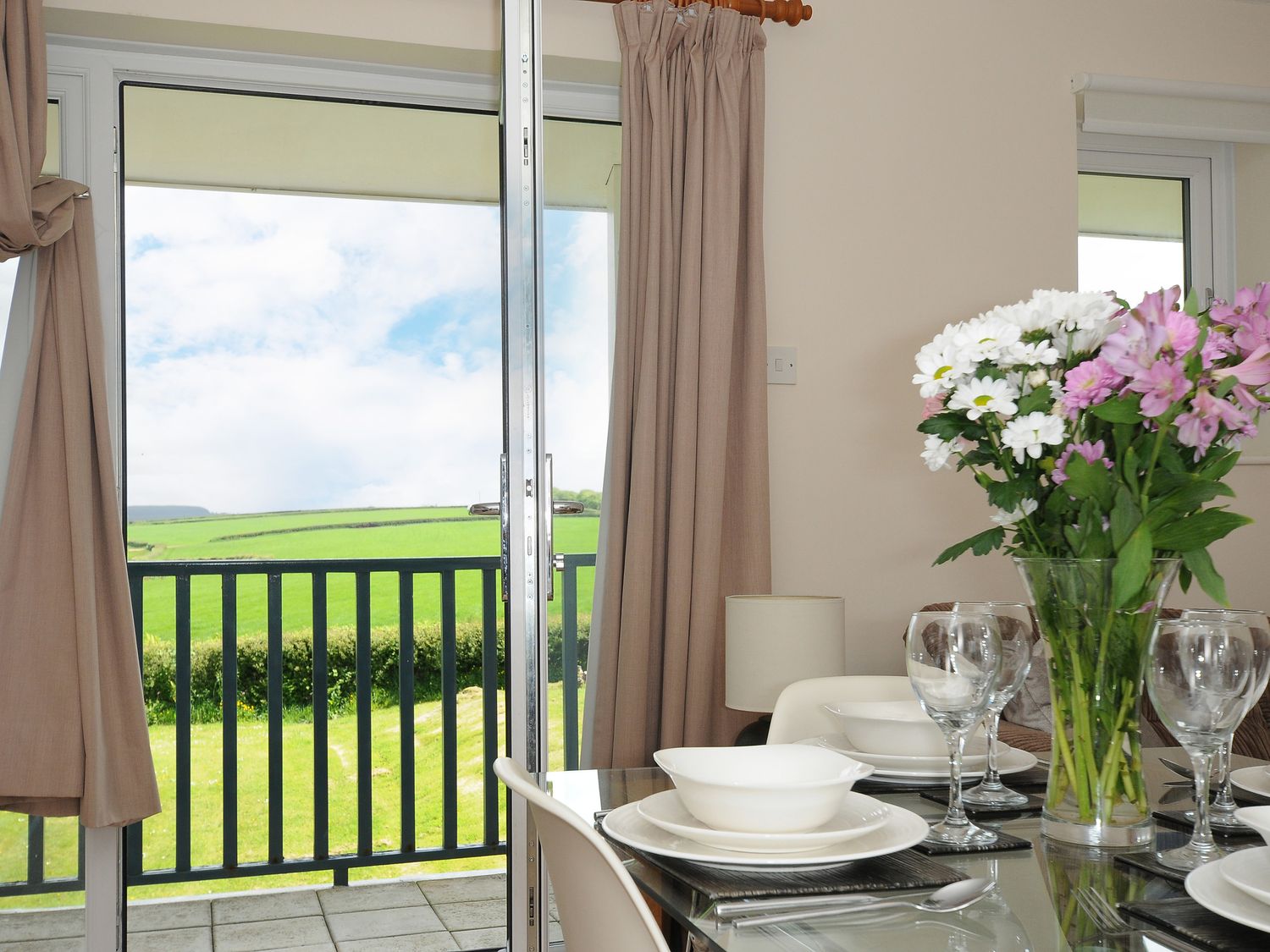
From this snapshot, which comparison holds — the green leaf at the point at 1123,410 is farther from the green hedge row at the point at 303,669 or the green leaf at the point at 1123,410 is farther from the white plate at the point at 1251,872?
the green hedge row at the point at 303,669

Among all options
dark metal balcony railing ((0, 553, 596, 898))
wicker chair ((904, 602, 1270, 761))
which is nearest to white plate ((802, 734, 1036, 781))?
wicker chair ((904, 602, 1270, 761))

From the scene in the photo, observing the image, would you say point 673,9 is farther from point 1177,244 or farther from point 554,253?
point 1177,244

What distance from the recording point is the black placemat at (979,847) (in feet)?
3.40

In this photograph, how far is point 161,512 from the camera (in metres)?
3.06

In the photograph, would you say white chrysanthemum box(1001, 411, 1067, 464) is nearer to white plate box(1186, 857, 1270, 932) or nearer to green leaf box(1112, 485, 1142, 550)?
green leaf box(1112, 485, 1142, 550)

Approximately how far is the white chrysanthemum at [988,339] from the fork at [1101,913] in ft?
1.64

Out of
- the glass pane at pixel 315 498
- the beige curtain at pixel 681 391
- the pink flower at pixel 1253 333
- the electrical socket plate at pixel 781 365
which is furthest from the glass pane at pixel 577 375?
the pink flower at pixel 1253 333

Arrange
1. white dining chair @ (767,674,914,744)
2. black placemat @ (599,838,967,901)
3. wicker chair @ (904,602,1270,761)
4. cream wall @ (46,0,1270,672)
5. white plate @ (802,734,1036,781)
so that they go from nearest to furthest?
black placemat @ (599,838,967,901) → white plate @ (802,734,1036,781) → white dining chair @ (767,674,914,744) → wicker chair @ (904,602,1270,761) → cream wall @ (46,0,1270,672)

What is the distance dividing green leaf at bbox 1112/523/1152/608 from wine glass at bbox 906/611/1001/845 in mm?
136

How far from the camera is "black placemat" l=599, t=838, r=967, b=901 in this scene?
896mm

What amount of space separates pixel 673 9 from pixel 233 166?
4.20 feet

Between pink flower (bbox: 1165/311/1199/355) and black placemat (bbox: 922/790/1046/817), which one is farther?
black placemat (bbox: 922/790/1046/817)

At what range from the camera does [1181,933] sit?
80 cm

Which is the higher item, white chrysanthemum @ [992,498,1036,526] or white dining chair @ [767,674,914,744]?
white chrysanthemum @ [992,498,1036,526]
